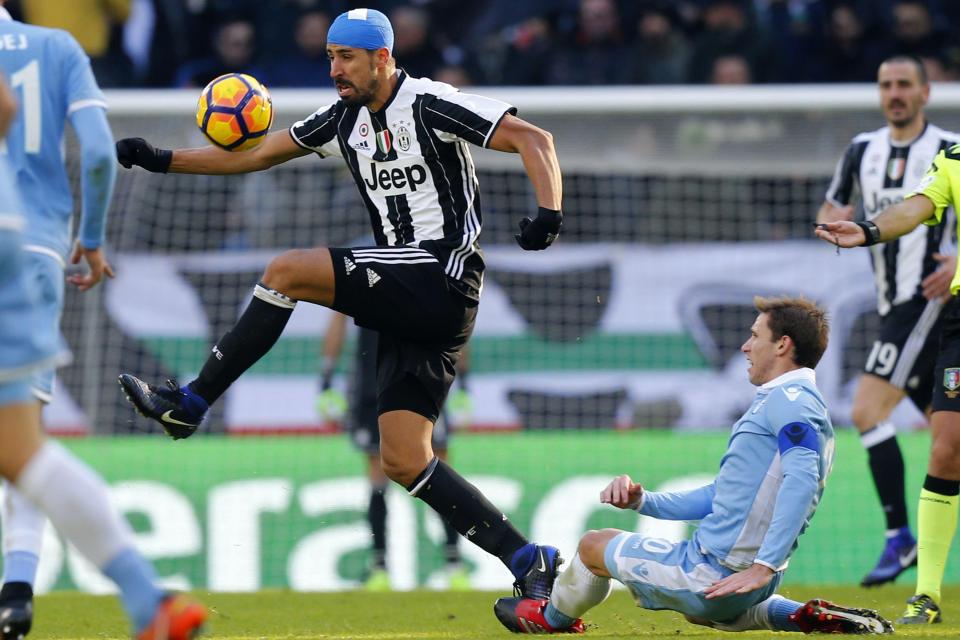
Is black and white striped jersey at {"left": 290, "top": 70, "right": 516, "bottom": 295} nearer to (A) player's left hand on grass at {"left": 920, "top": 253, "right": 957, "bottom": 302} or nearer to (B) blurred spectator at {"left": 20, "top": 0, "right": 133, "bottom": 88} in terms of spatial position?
(A) player's left hand on grass at {"left": 920, "top": 253, "right": 957, "bottom": 302}

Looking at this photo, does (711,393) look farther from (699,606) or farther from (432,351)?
(699,606)

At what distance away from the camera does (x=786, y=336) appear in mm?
5371

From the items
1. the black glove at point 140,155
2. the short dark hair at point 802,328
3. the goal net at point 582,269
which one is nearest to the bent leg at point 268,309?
the black glove at point 140,155

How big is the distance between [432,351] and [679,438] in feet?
13.3

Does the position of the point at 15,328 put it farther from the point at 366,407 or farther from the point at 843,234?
the point at 366,407

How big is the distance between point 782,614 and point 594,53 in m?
8.97

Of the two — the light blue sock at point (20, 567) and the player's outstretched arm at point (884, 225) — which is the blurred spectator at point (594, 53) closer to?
the player's outstretched arm at point (884, 225)

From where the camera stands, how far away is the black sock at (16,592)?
530cm

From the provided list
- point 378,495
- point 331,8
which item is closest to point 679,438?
point 378,495

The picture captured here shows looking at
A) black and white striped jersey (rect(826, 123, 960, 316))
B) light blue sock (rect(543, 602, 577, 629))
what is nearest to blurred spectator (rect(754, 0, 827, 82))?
black and white striped jersey (rect(826, 123, 960, 316))

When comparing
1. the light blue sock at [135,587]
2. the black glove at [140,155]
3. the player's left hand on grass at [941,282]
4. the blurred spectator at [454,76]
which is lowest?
the light blue sock at [135,587]

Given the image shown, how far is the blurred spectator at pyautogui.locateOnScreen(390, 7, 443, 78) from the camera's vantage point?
1339 cm

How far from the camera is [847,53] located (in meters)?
13.6

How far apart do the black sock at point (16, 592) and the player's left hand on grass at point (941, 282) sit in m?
4.97
